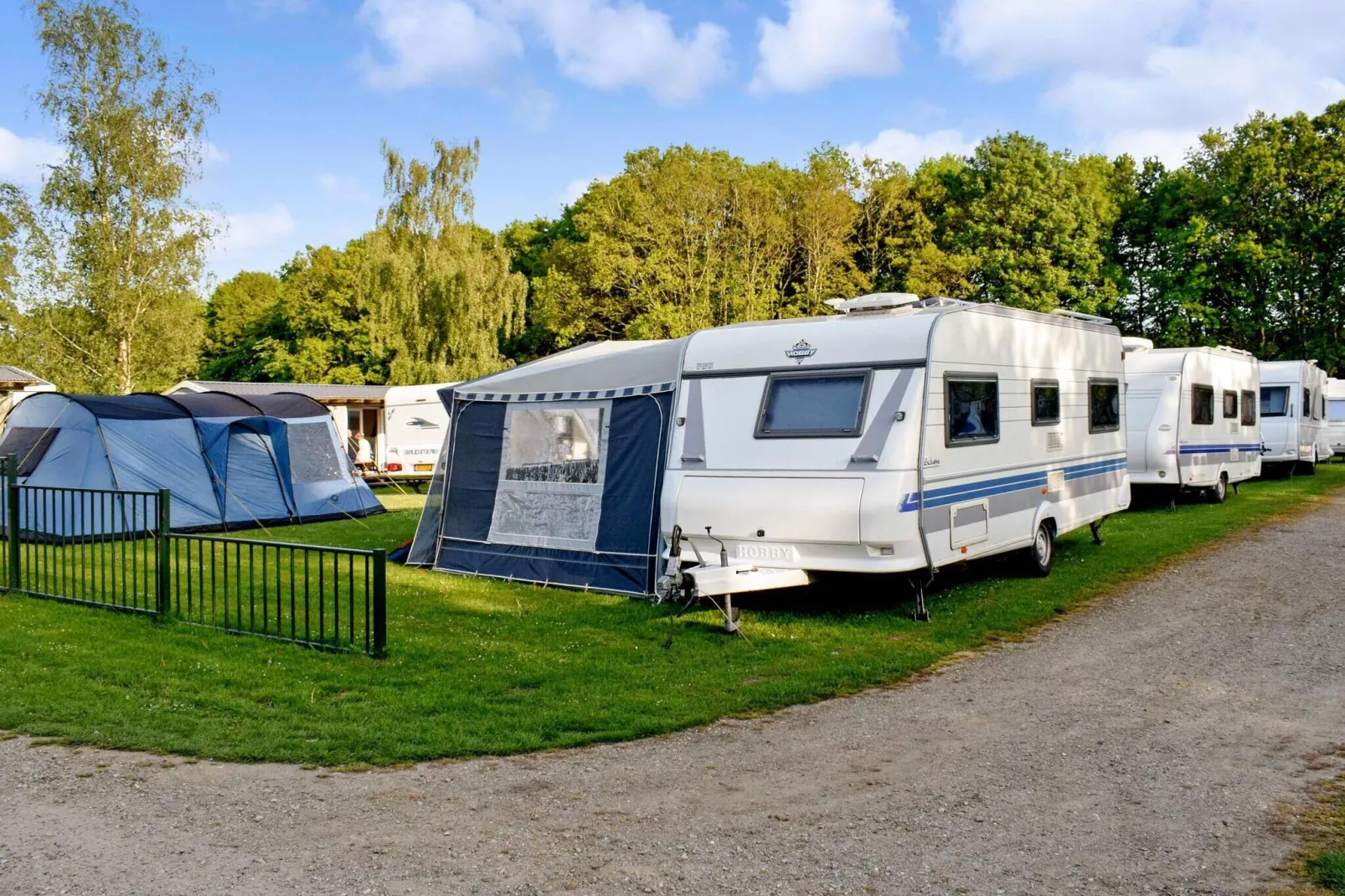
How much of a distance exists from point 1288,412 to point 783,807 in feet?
72.0

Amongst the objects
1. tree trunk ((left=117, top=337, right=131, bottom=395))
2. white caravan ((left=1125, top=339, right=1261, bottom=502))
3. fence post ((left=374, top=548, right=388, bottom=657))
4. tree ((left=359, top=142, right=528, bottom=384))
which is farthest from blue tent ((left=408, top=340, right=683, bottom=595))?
tree ((left=359, top=142, right=528, bottom=384))

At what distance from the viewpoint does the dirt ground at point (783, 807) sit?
3863 mm

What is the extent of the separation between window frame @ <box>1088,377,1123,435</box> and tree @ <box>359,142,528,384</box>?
86.3ft

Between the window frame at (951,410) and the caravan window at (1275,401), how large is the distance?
16333 mm

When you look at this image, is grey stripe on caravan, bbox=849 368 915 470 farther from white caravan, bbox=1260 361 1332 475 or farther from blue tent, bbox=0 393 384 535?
white caravan, bbox=1260 361 1332 475

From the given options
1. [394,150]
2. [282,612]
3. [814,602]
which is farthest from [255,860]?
[394,150]

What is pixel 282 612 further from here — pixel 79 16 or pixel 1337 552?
pixel 79 16

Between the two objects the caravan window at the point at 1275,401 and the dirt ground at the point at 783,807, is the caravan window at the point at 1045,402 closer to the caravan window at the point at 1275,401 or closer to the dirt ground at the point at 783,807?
the dirt ground at the point at 783,807

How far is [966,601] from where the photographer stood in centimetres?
940

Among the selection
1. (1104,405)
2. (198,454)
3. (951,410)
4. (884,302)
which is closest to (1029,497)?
(951,410)

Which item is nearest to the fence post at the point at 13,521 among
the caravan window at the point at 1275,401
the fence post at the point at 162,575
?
the fence post at the point at 162,575

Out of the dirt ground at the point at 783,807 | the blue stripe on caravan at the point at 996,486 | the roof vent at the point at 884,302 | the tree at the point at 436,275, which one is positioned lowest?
the dirt ground at the point at 783,807

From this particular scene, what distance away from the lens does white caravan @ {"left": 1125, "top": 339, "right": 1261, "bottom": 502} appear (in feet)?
52.5

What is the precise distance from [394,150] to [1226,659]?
1335 inches
